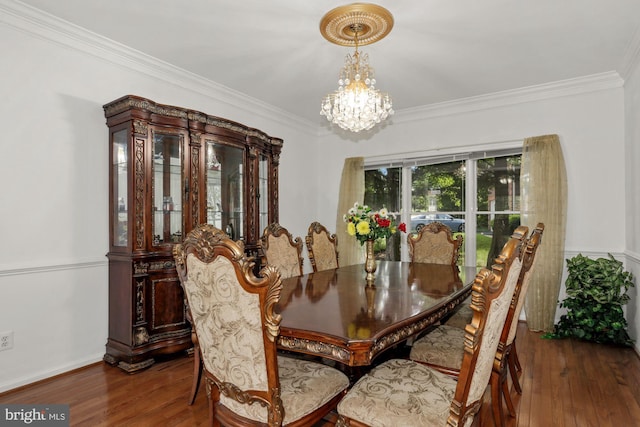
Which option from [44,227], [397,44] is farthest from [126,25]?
[397,44]

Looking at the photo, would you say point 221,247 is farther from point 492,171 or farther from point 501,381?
point 492,171

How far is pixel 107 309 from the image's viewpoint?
10.0ft

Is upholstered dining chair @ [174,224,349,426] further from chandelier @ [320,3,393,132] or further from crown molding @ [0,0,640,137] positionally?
crown molding @ [0,0,640,137]

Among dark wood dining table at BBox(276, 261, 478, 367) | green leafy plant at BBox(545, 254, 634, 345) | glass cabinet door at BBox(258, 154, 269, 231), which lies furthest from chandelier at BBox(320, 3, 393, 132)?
green leafy plant at BBox(545, 254, 634, 345)

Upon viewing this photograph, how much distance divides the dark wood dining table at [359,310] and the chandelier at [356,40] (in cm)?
123

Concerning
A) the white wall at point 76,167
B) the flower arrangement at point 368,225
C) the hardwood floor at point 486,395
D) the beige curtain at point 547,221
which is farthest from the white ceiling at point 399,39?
the hardwood floor at point 486,395

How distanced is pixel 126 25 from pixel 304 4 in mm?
1420

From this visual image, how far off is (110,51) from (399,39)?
8.04 ft

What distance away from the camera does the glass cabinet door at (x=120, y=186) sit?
9.57 ft

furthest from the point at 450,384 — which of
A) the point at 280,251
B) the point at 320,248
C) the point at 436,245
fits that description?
the point at 436,245

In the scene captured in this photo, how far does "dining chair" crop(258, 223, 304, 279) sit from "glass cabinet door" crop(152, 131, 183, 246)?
0.81 m

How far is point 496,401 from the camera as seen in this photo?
5.90 ft

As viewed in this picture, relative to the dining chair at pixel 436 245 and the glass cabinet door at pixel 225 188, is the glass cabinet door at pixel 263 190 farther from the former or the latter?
the dining chair at pixel 436 245

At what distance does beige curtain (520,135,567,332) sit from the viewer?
12.6 feet
